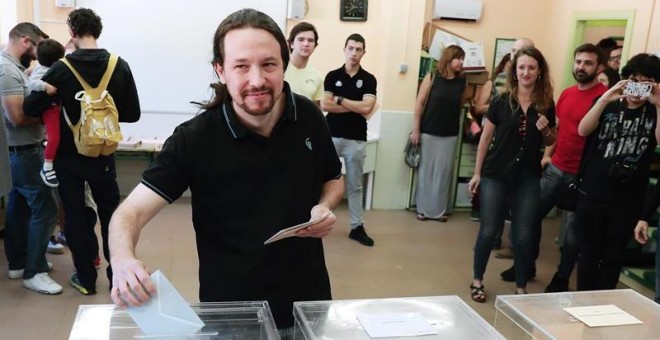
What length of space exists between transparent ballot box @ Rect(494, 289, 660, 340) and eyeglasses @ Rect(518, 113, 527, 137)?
172 cm

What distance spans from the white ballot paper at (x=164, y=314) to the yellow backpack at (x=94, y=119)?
2.08m

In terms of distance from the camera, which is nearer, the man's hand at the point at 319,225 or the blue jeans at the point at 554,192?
the man's hand at the point at 319,225

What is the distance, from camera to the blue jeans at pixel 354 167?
174 inches

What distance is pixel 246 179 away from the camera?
4.70ft

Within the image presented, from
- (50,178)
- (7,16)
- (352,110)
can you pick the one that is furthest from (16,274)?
(352,110)

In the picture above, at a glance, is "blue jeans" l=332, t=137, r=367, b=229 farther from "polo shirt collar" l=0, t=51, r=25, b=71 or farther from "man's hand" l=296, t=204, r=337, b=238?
"man's hand" l=296, t=204, r=337, b=238

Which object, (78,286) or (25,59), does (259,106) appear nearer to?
(78,286)

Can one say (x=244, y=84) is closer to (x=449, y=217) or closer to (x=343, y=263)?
(x=343, y=263)

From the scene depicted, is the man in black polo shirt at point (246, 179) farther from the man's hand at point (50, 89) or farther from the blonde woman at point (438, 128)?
the blonde woman at point (438, 128)

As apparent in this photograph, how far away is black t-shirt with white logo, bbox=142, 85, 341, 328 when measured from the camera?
4.66 ft

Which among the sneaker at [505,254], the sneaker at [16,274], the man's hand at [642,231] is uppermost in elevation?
the man's hand at [642,231]

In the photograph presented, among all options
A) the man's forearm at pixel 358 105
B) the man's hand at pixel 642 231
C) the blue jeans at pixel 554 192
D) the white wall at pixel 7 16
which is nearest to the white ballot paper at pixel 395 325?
the man's hand at pixel 642 231

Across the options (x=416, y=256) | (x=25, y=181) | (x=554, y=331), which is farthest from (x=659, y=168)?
(x=25, y=181)

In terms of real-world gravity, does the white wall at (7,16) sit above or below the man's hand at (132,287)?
above
